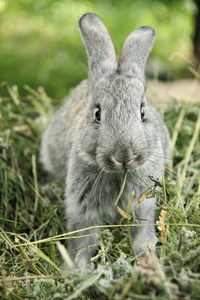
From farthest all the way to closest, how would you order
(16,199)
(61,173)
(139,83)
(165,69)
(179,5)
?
(165,69) < (179,5) < (61,173) < (16,199) < (139,83)

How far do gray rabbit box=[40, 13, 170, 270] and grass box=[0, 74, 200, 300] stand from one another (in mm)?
203

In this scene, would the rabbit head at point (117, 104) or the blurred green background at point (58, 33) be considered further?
the blurred green background at point (58, 33)

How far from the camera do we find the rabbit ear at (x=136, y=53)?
4.07 m

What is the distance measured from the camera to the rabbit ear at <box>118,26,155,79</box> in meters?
4.07

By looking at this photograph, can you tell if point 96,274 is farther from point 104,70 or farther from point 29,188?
point 29,188

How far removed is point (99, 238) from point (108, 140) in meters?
0.87

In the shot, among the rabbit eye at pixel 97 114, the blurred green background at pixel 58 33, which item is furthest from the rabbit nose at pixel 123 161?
the blurred green background at pixel 58 33

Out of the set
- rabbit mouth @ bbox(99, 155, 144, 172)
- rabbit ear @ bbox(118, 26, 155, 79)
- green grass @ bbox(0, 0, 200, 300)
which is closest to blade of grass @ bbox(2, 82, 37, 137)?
green grass @ bbox(0, 0, 200, 300)

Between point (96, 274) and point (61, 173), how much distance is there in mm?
2674

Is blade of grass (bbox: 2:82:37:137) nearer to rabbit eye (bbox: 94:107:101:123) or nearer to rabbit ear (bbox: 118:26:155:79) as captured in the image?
rabbit ear (bbox: 118:26:155:79)

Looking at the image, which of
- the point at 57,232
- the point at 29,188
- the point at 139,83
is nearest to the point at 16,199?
the point at 29,188

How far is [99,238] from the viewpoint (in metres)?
3.57

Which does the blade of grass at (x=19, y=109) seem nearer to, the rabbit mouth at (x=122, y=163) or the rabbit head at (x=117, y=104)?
the rabbit head at (x=117, y=104)

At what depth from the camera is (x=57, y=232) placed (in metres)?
4.46
